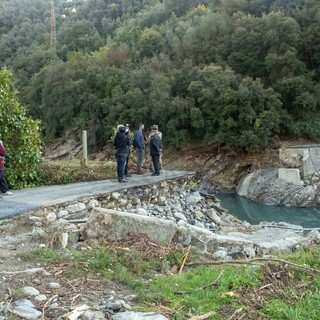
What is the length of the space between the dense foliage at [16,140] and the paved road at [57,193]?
29.9 inches

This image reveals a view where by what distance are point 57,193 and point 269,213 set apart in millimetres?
15142

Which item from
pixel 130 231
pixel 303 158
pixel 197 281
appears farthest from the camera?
pixel 303 158

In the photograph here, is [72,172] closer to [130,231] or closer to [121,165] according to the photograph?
[121,165]

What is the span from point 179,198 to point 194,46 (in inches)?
1052

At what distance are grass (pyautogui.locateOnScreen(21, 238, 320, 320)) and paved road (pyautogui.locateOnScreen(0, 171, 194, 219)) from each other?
10.3 feet

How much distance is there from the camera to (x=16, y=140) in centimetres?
1228

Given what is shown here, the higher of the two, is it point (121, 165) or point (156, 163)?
point (121, 165)

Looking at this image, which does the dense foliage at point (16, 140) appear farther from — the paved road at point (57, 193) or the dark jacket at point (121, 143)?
the dark jacket at point (121, 143)

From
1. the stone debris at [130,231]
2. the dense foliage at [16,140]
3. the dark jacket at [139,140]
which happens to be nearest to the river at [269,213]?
the stone debris at [130,231]

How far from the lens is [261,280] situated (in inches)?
180

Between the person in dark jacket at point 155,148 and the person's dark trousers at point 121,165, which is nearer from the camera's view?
the person's dark trousers at point 121,165

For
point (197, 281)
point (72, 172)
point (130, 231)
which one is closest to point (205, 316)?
point (197, 281)

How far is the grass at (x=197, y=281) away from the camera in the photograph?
155 inches

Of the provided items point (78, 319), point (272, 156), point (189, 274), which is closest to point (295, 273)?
point (189, 274)
